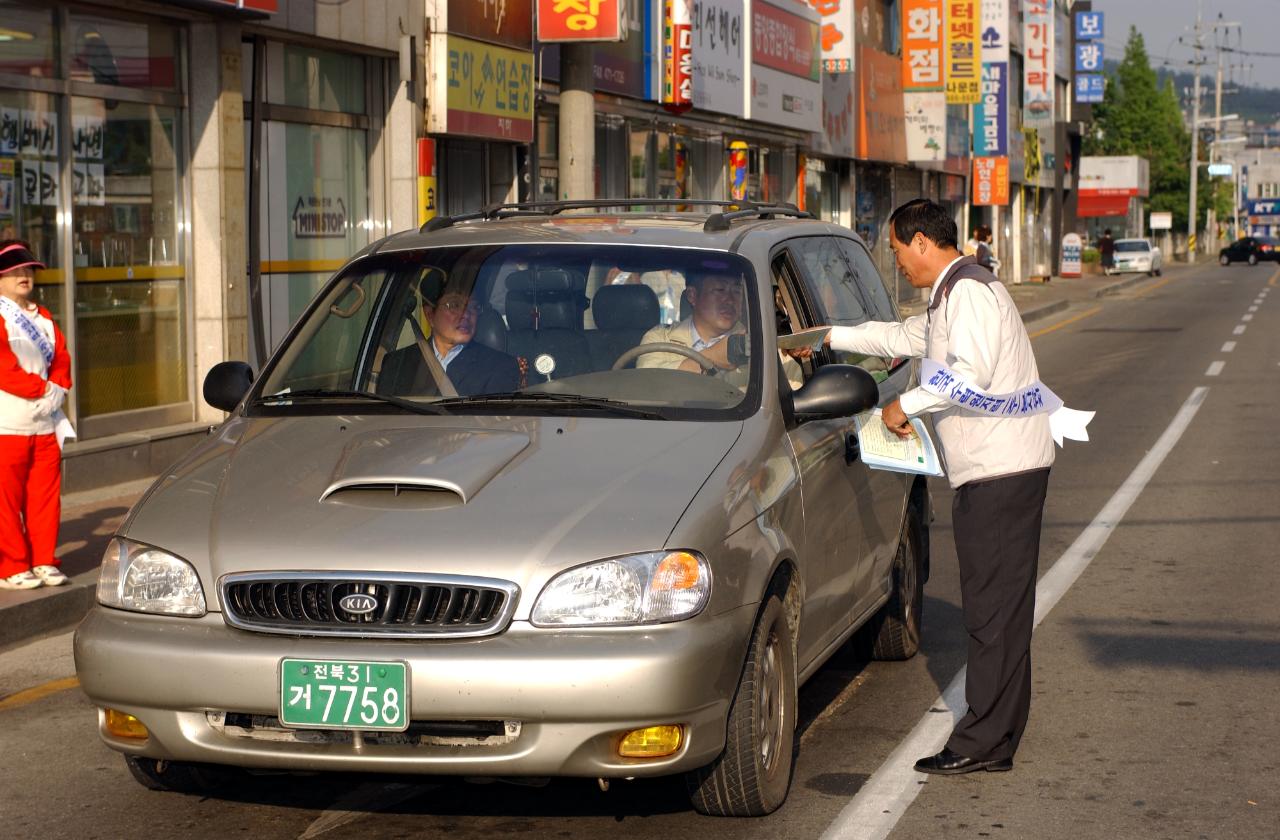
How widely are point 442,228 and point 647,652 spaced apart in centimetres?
254

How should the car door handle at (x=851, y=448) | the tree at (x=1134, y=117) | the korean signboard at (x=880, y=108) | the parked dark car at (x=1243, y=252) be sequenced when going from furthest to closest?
1. the tree at (x=1134, y=117)
2. the parked dark car at (x=1243, y=252)
3. the korean signboard at (x=880, y=108)
4. the car door handle at (x=851, y=448)

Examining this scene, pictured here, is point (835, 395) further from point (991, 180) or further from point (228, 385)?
point (991, 180)

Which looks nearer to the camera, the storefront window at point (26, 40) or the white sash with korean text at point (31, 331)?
the white sash with korean text at point (31, 331)

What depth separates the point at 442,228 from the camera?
6.59 m

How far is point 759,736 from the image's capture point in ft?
16.3

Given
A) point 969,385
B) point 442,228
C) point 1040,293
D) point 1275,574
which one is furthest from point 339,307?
point 1040,293

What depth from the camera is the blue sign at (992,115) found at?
4778 centimetres

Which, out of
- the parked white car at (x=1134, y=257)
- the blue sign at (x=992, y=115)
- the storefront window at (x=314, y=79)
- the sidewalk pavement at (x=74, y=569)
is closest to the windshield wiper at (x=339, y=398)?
the sidewalk pavement at (x=74, y=569)

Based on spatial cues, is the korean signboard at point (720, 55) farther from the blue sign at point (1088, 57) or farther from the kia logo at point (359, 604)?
the blue sign at point (1088, 57)

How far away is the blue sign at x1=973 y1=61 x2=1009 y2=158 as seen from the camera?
157 ft

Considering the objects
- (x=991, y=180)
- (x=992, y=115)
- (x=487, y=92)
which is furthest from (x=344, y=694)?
(x=992, y=115)

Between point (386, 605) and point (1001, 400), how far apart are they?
2.12 meters

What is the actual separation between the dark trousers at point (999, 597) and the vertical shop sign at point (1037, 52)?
186 ft

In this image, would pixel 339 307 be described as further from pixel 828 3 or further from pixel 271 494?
pixel 828 3
